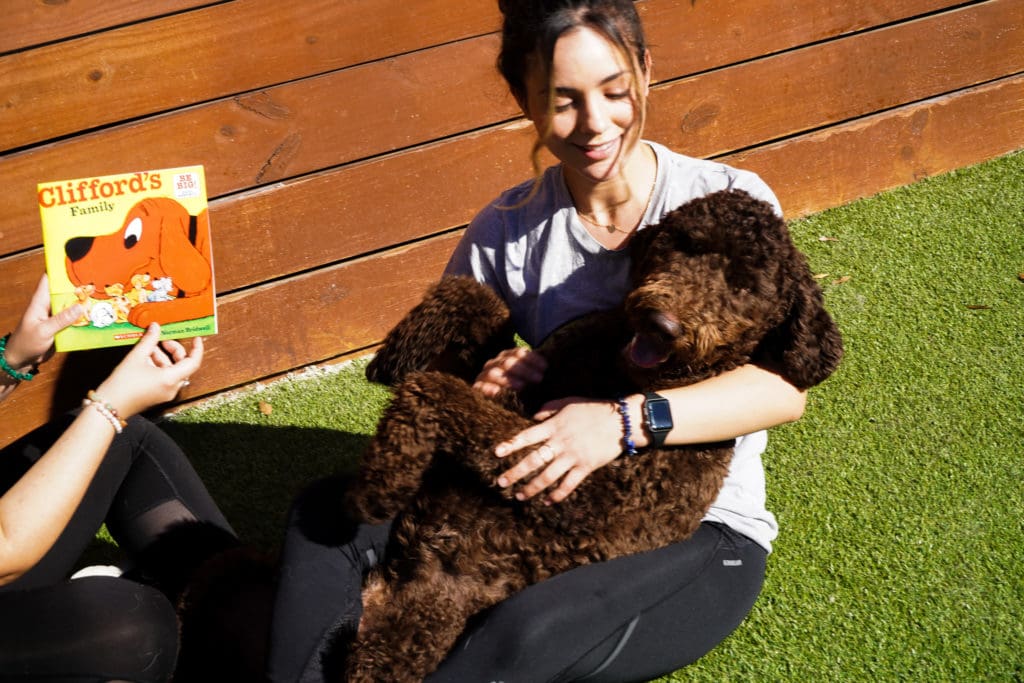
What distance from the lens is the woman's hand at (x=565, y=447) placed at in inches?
77.0

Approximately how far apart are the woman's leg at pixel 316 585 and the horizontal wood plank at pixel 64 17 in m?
1.85

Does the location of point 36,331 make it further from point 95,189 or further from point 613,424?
point 613,424

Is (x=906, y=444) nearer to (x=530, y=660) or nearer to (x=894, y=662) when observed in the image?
(x=894, y=662)

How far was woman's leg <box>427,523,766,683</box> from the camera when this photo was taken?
1.99 meters

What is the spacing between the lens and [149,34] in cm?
303

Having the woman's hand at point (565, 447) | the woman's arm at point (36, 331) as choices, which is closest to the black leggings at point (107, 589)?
the woman's arm at point (36, 331)

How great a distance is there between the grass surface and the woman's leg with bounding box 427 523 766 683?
1.62 feet

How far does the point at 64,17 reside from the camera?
2904 mm

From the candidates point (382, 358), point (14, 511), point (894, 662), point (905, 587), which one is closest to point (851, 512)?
point (905, 587)

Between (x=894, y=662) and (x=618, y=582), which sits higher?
(x=618, y=582)

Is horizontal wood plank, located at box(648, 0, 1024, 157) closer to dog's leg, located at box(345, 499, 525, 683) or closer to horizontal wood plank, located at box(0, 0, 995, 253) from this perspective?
horizontal wood plank, located at box(0, 0, 995, 253)

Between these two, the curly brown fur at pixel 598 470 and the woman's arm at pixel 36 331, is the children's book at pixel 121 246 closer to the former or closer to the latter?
the woman's arm at pixel 36 331

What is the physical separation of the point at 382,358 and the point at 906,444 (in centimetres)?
208

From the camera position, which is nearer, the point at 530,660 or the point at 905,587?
the point at 530,660
